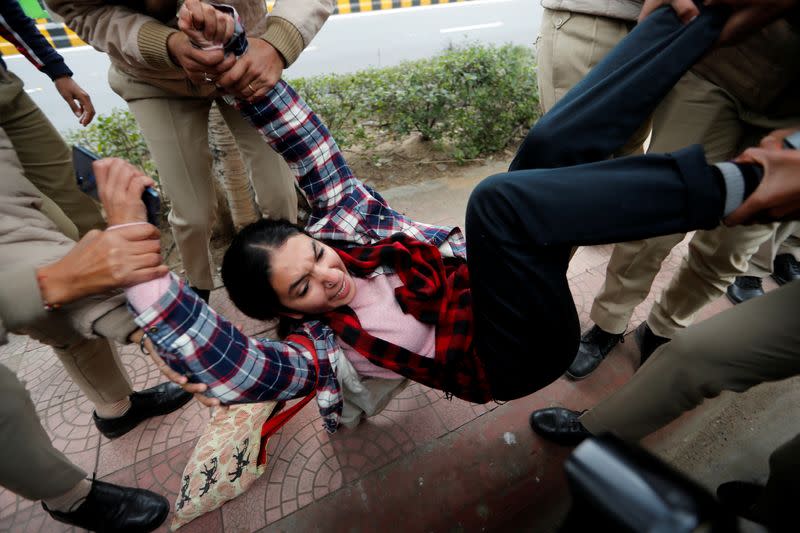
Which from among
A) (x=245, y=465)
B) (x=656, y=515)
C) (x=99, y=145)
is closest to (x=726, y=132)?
(x=656, y=515)

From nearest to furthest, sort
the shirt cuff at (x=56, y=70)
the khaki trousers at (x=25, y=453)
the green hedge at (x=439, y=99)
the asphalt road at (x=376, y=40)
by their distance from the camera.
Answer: the khaki trousers at (x=25, y=453)
the shirt cuff at (x=56, y=70)
the green hedge at (x=439, y=99)
the asphalt road at (x=376, y=40)

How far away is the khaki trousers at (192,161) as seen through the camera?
1948mm

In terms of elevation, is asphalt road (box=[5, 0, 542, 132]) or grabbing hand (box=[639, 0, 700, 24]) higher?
grabbing hand (box=[639, 0, 700, 24])

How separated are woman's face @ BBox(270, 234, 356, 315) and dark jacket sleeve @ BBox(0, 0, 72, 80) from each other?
1.93m

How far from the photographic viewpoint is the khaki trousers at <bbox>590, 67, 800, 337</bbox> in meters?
1.63

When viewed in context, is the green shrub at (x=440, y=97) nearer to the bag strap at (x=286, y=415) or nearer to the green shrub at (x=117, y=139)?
the green shrub at (x=117, y=139)

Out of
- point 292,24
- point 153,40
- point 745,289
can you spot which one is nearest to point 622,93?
point 292,24

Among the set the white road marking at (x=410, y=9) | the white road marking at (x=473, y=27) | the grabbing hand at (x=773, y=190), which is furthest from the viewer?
the white road marking at (x=410, y=9)

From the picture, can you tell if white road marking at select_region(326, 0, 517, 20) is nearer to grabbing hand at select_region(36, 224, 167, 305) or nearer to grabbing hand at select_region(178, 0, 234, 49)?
grabbing hand at select_region(178, 0, 234, 49)

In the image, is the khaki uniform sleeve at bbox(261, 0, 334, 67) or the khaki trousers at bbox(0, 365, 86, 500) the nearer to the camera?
the khaki trousers at bbox(0, 365, 86, 500)

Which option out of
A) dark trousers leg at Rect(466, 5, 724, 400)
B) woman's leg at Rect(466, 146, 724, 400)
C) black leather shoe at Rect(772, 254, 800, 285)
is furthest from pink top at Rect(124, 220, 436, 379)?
black leather shoe at Rect(772, 254, 800, 285)

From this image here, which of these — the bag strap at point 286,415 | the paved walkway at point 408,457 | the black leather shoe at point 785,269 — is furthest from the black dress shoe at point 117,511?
the black leather shoe at point 785,269

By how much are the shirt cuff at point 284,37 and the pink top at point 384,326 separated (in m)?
1.10

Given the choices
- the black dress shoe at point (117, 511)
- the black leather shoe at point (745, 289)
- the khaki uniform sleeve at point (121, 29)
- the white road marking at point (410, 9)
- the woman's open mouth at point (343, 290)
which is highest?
the khaki uniform sleeve at point (121, 29)
